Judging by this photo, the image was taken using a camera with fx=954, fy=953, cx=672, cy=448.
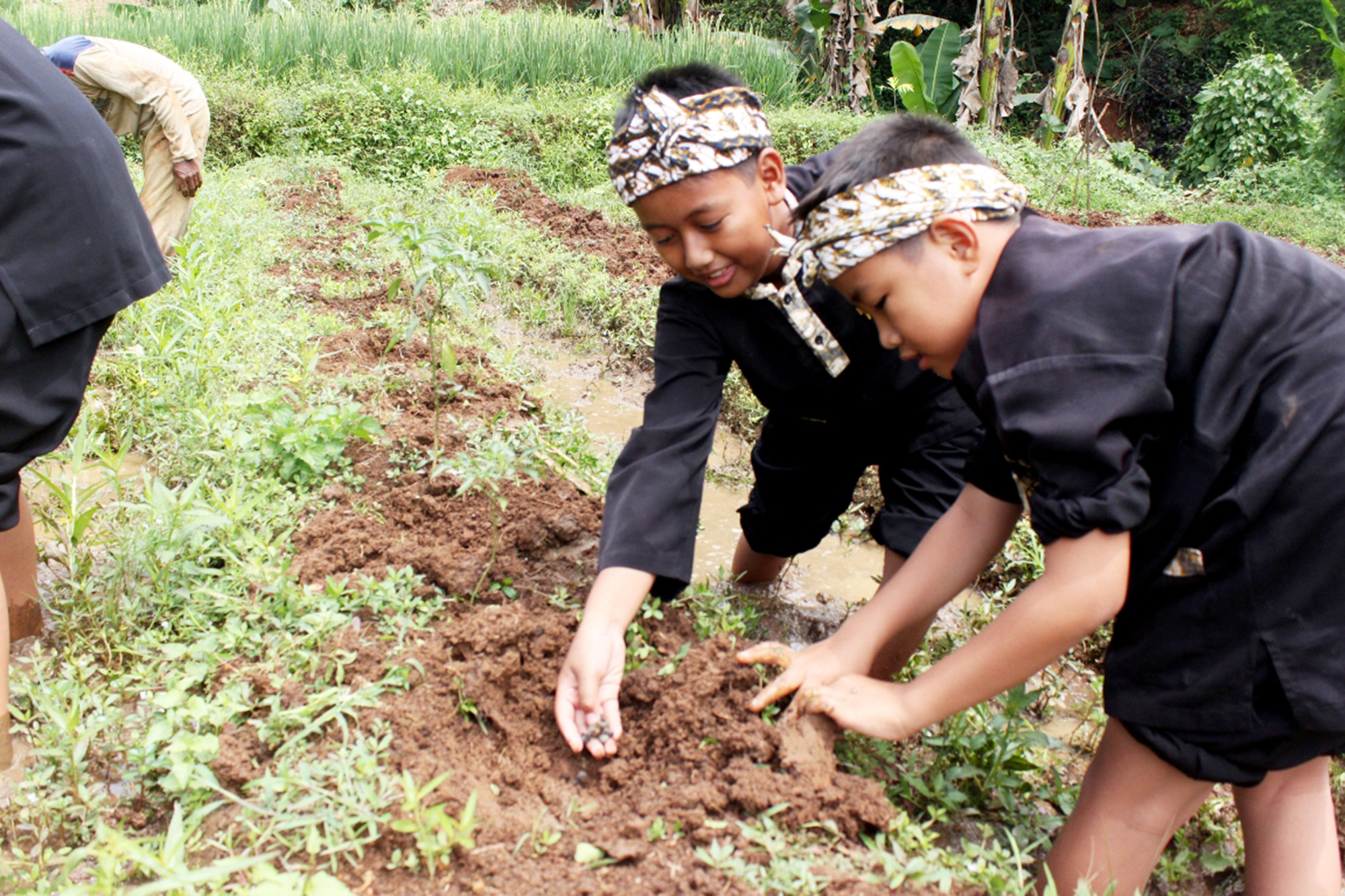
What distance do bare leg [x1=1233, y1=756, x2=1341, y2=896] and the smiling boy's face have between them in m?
1.04

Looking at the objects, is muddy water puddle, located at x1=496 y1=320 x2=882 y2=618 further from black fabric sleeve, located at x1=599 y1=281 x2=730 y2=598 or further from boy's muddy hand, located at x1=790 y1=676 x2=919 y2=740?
boy's muddy hand, located at x1=790 y1=676 x2=919 y2=740

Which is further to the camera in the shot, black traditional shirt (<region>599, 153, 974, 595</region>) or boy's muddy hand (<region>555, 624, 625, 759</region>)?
black traditional shirt (<region>599, 153, 974, 595</region>)

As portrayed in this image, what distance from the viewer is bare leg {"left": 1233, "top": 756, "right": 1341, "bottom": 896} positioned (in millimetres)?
1744

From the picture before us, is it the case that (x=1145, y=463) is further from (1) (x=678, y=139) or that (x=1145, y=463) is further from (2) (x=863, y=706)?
(1) (x=678, y=139)

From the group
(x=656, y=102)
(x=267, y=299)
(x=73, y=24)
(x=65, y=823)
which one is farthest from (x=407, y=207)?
(x=73, y=24)

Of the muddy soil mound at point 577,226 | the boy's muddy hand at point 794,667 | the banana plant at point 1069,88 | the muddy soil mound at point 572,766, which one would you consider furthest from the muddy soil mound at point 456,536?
the banana plant at point 1069,88

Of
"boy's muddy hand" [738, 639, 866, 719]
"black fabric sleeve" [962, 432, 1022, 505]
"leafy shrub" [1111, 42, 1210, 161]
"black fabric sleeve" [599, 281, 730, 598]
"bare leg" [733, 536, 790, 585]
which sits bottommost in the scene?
"leafy shrub" [1111, 42, 1210, 161]

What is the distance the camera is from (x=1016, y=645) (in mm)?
1535

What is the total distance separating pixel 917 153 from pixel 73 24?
12.9 meters

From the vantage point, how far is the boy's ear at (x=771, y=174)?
2188mm

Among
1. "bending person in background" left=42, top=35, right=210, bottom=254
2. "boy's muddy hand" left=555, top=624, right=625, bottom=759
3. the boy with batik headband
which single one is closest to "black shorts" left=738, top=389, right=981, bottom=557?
the boy with batik headband

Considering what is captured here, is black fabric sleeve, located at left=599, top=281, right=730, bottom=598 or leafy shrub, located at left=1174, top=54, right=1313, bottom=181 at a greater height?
black fabric sleeve, located at left=599, top=281, right=730, bottom=598

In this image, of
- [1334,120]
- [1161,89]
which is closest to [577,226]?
[1334,120]

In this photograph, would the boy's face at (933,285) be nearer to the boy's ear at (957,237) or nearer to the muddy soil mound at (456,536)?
the boy's ear at (957,237)
